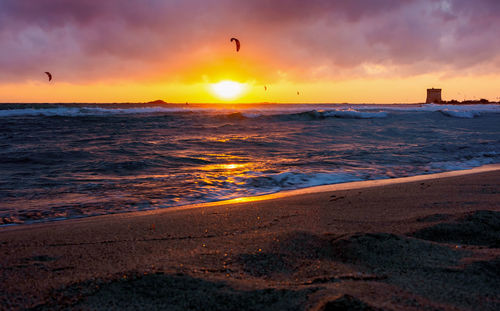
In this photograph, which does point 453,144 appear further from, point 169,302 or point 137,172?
point 169,302

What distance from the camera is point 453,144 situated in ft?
30.6

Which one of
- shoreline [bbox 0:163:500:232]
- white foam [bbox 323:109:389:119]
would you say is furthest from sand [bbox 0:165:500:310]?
white foam [bbox 323:109:389:119]

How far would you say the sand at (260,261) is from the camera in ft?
4.75

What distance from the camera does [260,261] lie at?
1907mm

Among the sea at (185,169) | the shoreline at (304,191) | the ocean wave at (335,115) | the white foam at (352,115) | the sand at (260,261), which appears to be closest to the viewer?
the sand at (260,261)

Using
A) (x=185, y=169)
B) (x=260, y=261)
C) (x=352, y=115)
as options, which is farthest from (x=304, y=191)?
(x=352, y=115)

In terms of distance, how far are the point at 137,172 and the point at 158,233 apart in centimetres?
340

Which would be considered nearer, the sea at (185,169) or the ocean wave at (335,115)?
the sea at (185,169)

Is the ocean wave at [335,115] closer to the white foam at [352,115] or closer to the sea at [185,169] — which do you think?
the white foam at [352,115]

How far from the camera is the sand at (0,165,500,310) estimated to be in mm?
1446

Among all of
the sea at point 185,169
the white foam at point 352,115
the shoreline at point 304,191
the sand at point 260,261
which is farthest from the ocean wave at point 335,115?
the sand at point 260,261

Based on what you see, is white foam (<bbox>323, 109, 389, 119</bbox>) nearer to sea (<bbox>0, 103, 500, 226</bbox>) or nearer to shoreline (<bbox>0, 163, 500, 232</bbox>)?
sea (<bbox>0, 103, 500, 226</bbox>)

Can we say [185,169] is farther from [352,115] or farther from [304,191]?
[352,115]

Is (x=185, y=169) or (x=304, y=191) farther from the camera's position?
(x=185, y=169)
